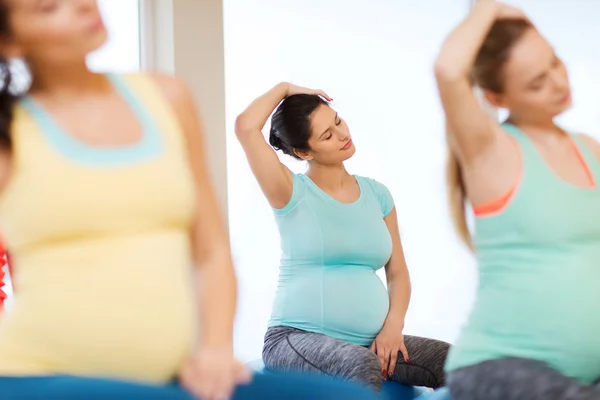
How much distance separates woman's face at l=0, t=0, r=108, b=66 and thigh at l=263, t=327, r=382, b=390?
130cm

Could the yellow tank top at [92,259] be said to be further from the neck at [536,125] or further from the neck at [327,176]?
the neck at [327,176]

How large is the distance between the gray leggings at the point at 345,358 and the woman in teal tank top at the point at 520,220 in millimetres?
773

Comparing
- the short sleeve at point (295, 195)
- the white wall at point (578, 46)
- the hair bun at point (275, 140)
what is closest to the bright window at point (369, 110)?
the white wall at point (578, 46)

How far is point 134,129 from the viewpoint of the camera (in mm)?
1225

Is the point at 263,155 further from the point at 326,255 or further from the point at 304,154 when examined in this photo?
the point at 326,255

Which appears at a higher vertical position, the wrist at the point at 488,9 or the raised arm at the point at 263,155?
the wrist at the point at 488,9

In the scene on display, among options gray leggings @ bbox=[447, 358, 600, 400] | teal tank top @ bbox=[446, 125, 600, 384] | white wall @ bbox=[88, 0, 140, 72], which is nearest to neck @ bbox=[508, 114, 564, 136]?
teal tank top @ bbox=[446, 125, 600, 384]

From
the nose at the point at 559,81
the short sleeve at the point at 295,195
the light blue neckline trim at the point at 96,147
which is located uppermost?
the nose at the point at 559,81

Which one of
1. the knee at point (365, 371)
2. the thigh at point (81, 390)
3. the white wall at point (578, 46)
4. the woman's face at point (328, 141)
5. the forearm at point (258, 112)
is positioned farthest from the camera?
the white wall at point (578, 46)

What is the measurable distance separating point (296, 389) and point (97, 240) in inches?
13.9

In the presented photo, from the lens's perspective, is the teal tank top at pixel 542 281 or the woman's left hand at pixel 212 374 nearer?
the woman's left hand at pixel 212 374

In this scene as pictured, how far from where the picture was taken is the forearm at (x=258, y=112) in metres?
2.61

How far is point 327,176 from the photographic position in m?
2.77

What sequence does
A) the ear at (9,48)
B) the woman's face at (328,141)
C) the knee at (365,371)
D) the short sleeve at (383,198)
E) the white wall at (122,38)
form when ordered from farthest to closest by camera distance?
1. the white wall at (122,38)
2. the short sleeve at (383,198)
3. the woman's face at (328,141)
4. the knee at (365,371)
5. the ear at (9,48)
